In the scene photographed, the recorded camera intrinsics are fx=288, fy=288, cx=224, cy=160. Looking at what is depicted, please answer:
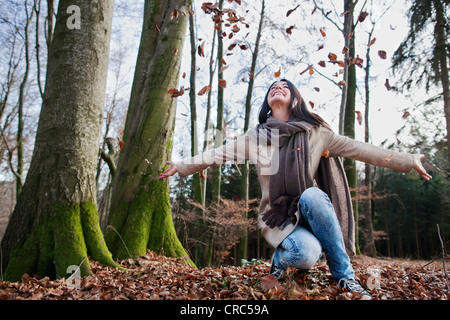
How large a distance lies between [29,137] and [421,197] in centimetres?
2874

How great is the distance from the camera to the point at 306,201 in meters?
2.28

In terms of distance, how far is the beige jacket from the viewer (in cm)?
250

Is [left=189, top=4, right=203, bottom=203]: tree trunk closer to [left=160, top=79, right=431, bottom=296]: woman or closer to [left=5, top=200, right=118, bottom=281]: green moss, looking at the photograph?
[left=5, top=200, right=118, bottom=281]: green moss

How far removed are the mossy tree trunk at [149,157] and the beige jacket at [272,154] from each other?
155 centimetres

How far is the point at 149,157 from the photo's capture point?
4262 mm

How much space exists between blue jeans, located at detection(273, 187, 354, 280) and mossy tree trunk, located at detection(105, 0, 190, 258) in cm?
226

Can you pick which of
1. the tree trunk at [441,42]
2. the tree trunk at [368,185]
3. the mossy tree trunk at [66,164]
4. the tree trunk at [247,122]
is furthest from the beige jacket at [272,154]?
the tree trunk at [368,185]

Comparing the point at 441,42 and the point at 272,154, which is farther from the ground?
the point at 441,42

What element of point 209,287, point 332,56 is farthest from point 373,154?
point 332,56

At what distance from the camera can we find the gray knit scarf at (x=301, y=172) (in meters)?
2.50

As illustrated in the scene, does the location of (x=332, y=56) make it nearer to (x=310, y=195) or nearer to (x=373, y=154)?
(x=373, y=154)

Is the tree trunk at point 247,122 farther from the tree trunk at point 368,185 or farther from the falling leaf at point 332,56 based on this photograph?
the falling leaf at point 332,56

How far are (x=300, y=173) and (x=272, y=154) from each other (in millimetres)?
353
